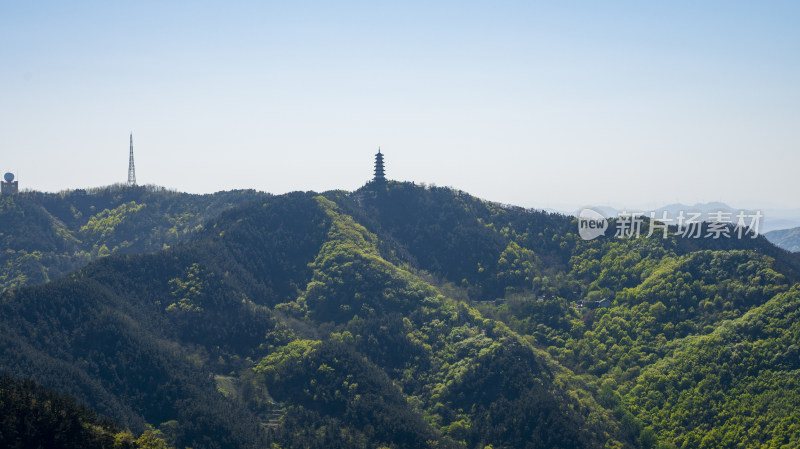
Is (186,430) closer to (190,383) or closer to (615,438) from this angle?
(190,383)

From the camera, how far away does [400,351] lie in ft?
516

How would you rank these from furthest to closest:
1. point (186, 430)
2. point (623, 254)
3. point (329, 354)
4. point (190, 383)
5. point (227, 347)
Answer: point (623, 254) < point (227, 347) < point (329, 354) < point (190, 383) < point (186, 430)

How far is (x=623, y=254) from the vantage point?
195875mm

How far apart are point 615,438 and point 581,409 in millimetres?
8181

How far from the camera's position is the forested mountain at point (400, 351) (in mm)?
123625

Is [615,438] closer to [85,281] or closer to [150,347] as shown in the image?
[150,347]

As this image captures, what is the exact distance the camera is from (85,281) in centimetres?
14812

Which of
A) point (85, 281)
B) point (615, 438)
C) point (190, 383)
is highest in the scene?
point (85, 281)

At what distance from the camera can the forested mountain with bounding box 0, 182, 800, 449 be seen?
12362 centimetres

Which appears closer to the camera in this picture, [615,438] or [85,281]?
[615,438]

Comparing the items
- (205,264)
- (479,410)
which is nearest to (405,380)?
(479,410)

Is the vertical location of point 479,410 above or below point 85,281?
below

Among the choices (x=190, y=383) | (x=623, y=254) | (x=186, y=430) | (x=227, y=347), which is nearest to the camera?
(x=186, y=430)

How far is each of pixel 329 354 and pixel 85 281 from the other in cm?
5322
